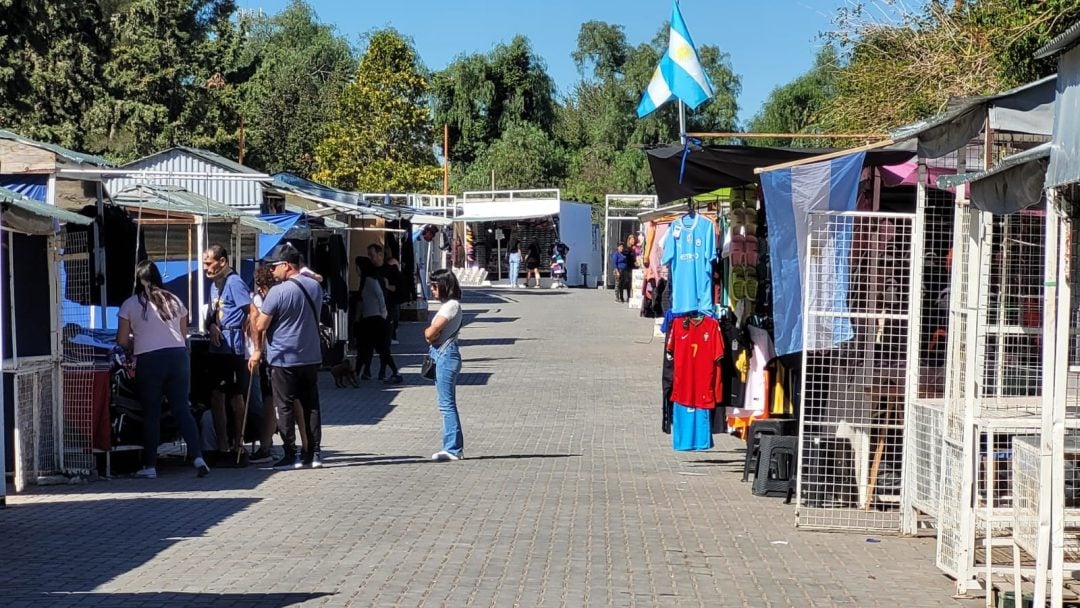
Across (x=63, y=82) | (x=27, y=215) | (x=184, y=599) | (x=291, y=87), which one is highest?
(x=291, y=87)

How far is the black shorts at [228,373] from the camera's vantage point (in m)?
12.2

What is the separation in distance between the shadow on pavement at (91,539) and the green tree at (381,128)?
3804 cm

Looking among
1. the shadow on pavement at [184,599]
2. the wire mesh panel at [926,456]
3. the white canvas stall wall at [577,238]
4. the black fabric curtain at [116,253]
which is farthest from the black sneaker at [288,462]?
the white canvas stall wall at [577,238]

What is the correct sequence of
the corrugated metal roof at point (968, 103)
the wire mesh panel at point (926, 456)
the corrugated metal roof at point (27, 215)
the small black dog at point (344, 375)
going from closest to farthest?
1. the corrugated metal roof at point (968, 103)
2. the wire mesh panel at point (926, 456)
3. the corrugated metal roof at point (27, 215)
4. the small black dog at point (344, 375)

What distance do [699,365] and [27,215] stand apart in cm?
540

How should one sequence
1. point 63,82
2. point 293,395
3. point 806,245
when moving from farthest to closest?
point 63,82
point 293,395
point 806,245

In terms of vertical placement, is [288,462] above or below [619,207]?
below

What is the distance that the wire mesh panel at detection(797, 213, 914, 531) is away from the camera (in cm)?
941

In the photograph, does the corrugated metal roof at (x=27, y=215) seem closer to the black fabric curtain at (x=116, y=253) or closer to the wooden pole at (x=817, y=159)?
the black fabric curtain at (x=116, y=253)

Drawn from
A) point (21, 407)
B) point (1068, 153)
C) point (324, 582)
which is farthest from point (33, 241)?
point (1068, 153)

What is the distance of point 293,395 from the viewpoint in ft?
38.7

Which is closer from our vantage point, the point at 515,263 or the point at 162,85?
the point at 162,85

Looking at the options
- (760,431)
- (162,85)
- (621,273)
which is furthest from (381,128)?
(760,431)

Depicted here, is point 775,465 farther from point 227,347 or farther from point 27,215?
point 27,215
